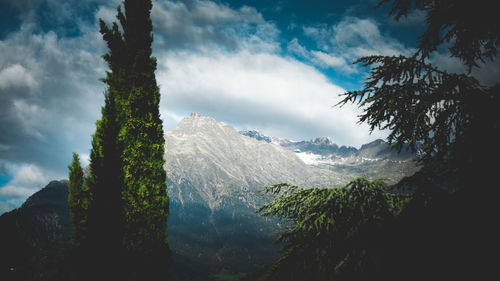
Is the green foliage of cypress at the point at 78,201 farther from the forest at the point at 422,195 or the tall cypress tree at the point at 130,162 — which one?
the forest at the point at 422,195

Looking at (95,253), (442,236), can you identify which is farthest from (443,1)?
(95,253)

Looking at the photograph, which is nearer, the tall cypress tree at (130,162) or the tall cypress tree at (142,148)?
the tall cypress tree at (130,162)

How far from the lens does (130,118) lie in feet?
36.5

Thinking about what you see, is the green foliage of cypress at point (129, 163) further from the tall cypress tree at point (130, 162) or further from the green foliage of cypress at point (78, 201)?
the green foliage of cypress at point (78, 201)

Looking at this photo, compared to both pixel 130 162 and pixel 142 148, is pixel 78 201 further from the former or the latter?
pixel 142 148

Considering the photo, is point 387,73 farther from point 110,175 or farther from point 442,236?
point 110,175

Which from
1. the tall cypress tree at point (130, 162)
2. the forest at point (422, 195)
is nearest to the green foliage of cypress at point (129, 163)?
the tall cypress tree at point (130, 162)

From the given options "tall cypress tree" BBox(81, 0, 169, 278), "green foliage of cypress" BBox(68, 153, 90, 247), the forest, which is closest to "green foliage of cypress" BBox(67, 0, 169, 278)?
"tall cypress tree" BBox(81, 0, 169, 278)

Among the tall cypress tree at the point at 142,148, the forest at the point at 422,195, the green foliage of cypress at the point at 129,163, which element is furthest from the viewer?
the tall cypress tree at the point at 142,148

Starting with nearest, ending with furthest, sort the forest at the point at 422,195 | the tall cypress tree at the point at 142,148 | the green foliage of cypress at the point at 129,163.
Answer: the forest at the point at 422,195
the green foliage of cypress at the point at 129,163
the tall cypress tree at the point at 142,148

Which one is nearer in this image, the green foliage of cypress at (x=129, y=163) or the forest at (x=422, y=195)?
the forest at (x=422, y=195)

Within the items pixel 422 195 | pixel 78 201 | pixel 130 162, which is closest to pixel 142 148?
pixel 130 162

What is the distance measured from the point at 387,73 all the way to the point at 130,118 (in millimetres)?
11146

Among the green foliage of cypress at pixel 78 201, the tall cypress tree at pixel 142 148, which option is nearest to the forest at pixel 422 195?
the tall cypress tree at pixel 142 148
